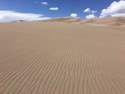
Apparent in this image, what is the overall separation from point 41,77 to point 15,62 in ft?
7.28

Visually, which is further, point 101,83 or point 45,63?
point 45,63

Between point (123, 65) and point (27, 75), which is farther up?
point (27, 75)

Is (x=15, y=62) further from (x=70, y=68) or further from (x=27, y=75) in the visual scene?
(x=70, y=68)

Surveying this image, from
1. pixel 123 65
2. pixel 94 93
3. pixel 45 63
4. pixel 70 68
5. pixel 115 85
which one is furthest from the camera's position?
pixel 123 65

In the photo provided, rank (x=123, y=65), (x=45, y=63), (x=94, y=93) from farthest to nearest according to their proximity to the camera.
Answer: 1. (x=123, y=65)
2. (x=45, y=63)
3. (x=94, y=93)

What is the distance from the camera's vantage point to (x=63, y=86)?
21.2ft

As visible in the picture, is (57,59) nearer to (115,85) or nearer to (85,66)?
(85,66)

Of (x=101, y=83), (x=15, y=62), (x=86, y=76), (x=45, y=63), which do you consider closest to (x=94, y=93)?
(x=101, y=83)

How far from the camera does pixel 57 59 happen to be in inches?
398

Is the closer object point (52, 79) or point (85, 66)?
point (52, 79)

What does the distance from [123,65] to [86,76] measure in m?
3.07

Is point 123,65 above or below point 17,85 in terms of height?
below

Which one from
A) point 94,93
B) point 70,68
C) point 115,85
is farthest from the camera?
point 70,68

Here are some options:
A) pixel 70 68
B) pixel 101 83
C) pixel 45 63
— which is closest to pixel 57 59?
pixel 45 63
